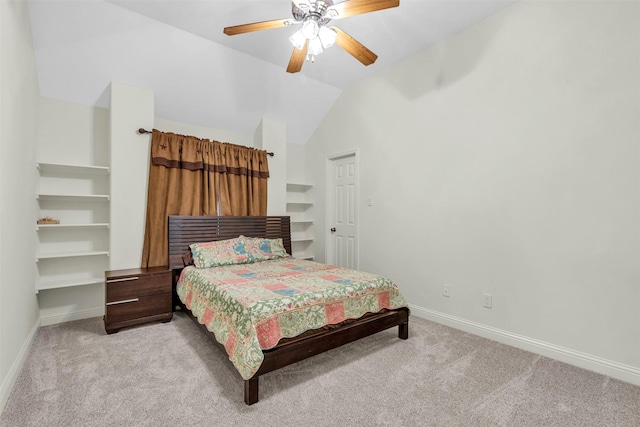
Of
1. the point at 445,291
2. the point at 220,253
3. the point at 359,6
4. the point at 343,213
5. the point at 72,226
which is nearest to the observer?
the point at 359,6

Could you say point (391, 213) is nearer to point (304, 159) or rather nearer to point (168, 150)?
point (304, 159)

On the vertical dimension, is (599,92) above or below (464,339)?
above

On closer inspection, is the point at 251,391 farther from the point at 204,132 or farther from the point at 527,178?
the point at 204,132

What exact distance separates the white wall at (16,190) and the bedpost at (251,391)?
1348mm

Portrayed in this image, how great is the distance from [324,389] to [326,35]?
238 centimetres

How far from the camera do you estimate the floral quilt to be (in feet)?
6.09

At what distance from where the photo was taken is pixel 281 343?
1.92m

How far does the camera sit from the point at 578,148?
89.4 inches

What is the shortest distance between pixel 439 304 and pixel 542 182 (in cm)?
153

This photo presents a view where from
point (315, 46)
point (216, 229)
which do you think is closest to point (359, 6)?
point (315, 46)

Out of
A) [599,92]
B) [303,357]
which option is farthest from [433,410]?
[599,92]

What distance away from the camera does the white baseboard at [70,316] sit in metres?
3.01

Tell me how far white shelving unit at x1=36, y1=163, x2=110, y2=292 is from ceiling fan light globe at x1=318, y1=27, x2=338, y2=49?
2610 millimetres

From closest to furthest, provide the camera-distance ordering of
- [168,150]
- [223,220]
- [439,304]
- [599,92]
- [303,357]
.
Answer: [303,357]
[599,92]
[439,304]
[168,150]
[223,220]
